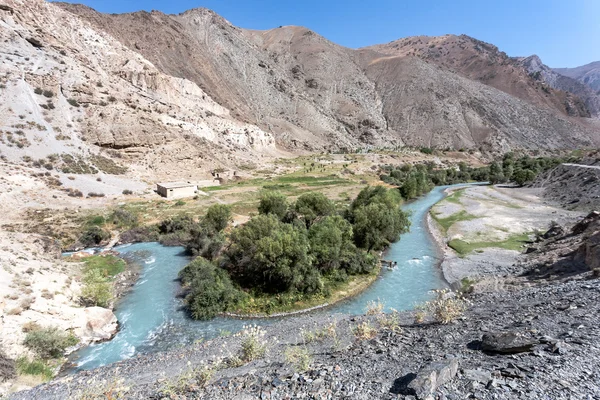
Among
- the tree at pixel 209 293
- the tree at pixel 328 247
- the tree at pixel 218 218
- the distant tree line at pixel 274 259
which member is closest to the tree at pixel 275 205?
the distant tree line at pixel 274 259

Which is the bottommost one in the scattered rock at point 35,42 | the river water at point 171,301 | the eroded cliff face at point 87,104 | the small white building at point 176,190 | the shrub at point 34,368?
the river water at point 171,301

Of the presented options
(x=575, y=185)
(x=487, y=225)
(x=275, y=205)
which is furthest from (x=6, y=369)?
(x=575, y=185)

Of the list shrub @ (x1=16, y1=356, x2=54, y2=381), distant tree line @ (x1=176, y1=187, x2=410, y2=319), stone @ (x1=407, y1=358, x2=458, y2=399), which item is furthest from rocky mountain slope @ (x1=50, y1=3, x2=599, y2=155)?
stone @ (x1=407, y1=358, x2=458, y2=399)

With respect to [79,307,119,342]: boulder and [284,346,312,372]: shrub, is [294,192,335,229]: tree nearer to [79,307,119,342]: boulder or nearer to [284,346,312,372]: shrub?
[79,307,119,342]: boulder

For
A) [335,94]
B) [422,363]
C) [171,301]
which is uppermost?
[335,94]

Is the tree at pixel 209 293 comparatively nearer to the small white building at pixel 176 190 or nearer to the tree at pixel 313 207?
the tree at pixel 313 207

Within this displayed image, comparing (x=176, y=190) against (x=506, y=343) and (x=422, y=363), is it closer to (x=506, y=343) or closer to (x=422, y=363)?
(x=422, y=363)
